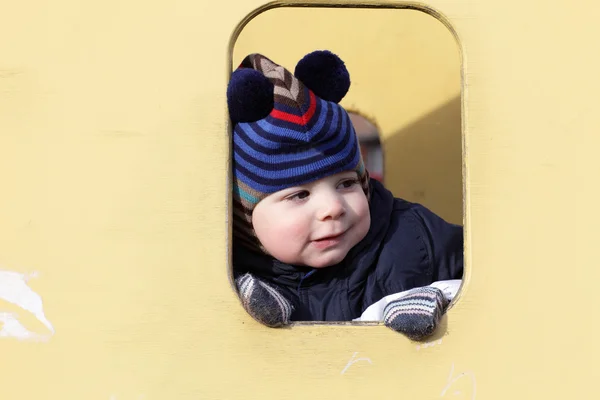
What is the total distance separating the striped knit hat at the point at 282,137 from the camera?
1.34 m

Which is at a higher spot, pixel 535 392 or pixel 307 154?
pixel 307 154

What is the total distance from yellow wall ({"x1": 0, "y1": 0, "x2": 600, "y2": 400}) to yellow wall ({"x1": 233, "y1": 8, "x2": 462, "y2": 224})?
717 millimetres

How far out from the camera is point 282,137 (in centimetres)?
137

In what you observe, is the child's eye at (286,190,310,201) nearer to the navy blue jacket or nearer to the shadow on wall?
the navy blue jacket

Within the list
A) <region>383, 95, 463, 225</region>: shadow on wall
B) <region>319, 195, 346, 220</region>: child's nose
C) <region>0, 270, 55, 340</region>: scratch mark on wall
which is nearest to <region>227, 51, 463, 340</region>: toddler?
<region>319, 195, 346, 220</region>: child's nose

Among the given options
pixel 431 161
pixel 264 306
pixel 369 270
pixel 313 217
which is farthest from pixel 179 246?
pixel 431 161

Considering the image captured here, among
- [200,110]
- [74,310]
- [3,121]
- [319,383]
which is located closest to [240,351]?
[319,383]

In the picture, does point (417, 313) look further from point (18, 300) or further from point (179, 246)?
point (18, 300)

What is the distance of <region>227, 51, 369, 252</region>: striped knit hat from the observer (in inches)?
52.9

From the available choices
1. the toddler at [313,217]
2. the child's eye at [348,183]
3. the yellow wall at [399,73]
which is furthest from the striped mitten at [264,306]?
the yellow wall at [399,73]

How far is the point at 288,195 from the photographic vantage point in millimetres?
1387

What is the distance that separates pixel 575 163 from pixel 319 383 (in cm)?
47

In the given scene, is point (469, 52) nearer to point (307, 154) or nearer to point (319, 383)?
point (307, 154)

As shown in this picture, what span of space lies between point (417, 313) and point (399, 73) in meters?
0.90
